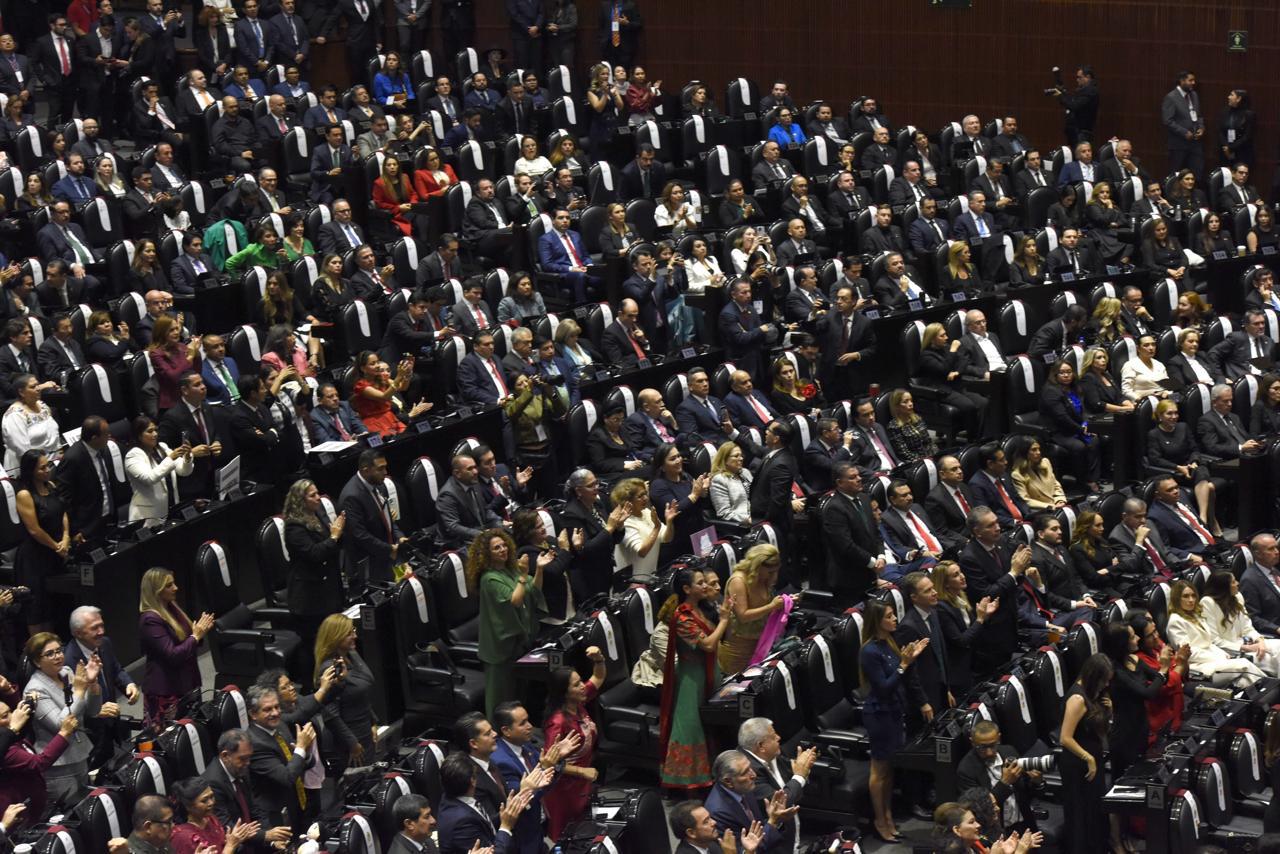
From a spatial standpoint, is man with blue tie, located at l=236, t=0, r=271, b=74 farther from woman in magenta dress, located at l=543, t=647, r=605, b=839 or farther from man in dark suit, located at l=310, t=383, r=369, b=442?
woman in magenta dress, located at l=543, t=647, r=605, b=839

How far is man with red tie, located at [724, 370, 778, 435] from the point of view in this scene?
12.8 metres

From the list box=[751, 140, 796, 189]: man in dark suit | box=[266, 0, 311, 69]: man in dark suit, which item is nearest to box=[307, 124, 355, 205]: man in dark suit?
box=[266, 0, 311, 69]: man in dark suit

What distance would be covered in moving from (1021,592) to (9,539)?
5591 mm

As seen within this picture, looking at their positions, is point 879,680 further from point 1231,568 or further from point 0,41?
point 0,41

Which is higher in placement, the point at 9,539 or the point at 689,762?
the point at 9,539

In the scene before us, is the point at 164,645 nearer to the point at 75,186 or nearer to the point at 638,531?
→ the point at 638,531

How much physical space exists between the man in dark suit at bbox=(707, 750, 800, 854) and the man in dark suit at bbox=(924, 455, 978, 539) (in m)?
3.95

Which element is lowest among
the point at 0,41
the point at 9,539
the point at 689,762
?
the point at 689,762

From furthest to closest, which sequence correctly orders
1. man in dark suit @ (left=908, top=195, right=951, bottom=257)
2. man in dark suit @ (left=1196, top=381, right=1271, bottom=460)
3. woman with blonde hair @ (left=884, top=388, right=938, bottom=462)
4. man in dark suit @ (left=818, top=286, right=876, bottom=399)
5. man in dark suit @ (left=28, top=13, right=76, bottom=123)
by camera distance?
man in dark suit @ (left=28, top=13, right=76, bottom=123), man in dark suit @ (left=908, top=195, right=951, bottom=257), man in dark suit @ (left=818, top=286, right=876, bottom=399), man in dark suit @ (left=1196, top=381, right=1271, bottom=460), woman with blonde hair @ (left=884, top=388, right=938, bottom=462)

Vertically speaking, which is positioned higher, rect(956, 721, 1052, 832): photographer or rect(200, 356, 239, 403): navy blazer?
rect(200, 356, 239, 403): navy blazer

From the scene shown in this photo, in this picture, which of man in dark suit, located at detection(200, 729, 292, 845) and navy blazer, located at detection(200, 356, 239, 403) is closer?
man in dark suit, located at detection(200, 729, 292, 845)

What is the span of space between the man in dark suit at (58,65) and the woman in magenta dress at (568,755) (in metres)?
10.3

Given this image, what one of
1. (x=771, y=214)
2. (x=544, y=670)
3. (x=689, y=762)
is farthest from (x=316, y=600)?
(x=771, y=214)

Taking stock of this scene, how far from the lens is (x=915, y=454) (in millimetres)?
12625
